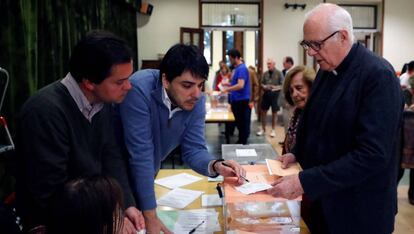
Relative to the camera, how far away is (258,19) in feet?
29.6

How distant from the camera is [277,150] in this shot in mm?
5891

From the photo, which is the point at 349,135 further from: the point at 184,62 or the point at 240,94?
the point at 240,94

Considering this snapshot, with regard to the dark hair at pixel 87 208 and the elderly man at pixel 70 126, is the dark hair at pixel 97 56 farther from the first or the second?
the dark hair at pixel 87 208

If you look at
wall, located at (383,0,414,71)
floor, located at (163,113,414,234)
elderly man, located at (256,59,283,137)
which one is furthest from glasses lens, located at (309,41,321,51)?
wall, located at (383,0,414,71)

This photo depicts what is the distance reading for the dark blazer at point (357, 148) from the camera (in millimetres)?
1262

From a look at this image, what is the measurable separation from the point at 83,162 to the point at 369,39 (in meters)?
9.53

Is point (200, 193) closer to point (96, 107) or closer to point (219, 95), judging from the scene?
point (96, 107)

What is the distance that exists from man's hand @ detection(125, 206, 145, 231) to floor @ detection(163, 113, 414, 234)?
247cm

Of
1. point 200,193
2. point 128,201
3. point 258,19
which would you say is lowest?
point 200,193

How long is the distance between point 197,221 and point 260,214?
282mm

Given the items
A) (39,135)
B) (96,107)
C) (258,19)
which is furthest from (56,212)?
(258,19)

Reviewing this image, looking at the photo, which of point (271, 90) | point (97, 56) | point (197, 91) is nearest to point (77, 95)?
point (97, 56)

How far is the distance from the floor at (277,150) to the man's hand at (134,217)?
2468 millimetres

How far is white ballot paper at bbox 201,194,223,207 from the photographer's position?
1.86 meters
